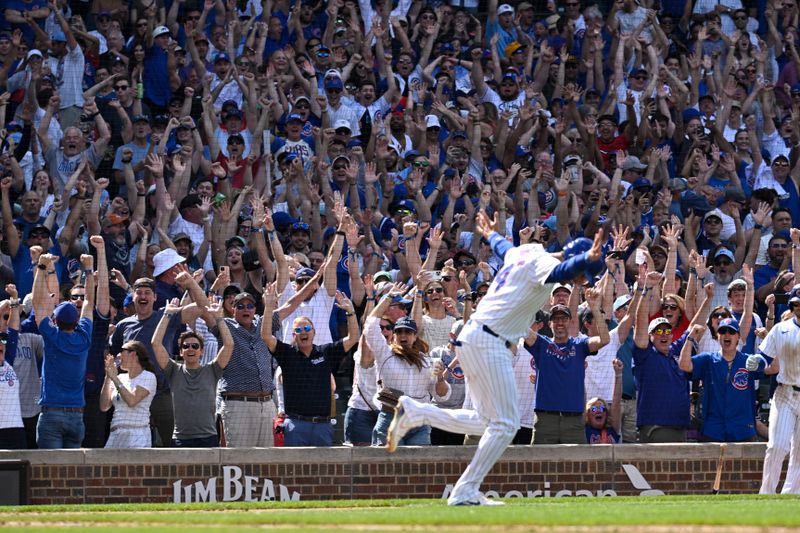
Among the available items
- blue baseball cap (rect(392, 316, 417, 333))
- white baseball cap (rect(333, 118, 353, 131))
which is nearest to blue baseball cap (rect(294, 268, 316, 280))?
blue baseball cap (rect(392, 316, 417, 333))

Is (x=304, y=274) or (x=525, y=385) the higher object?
(x=304, y=274)

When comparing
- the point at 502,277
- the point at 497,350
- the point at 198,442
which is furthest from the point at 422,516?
the point at 198,442

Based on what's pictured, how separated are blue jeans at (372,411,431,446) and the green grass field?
1.09m

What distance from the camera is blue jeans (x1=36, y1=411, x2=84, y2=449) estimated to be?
1220 centimetres

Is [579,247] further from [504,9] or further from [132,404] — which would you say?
[504,9]

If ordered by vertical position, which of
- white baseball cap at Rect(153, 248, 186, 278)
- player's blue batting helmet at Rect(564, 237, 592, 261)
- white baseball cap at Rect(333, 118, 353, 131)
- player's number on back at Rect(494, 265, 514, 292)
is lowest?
player's number on back at Rect(494, 265, 514, 292)

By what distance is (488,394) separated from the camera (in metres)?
9.62

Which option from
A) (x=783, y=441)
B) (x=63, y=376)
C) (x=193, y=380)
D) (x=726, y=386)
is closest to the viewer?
(x=783, y=441)

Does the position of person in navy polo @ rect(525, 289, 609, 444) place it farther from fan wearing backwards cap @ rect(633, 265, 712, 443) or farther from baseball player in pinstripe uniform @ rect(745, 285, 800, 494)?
baseball player in pinstripe uniform @ rect(745, 285, 800, 494)

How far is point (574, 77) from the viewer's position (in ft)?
64.3

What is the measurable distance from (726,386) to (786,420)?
94 cm

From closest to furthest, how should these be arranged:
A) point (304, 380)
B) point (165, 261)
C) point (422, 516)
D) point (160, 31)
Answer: point (422, 516)
point (304, 380)
point (165, 261)
point (160, 31)

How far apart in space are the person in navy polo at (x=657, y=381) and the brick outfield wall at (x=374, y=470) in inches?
17.1

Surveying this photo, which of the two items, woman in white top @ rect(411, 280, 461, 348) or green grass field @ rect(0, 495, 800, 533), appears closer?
green grass field @ rect(0, 495, 800, 533)
